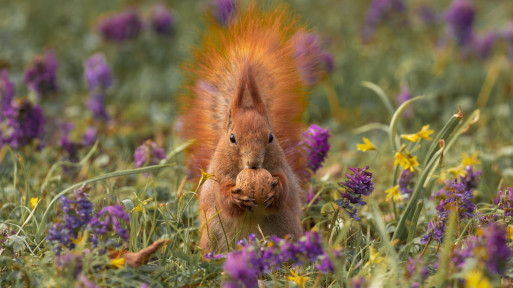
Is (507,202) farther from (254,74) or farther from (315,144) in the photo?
(254,74)

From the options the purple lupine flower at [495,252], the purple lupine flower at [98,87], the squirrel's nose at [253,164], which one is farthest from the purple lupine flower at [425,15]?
the purple lupine flower at [495,252]

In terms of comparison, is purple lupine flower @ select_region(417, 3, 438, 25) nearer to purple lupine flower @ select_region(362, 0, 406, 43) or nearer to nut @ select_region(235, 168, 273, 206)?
purple lupine flower @ select_region(362, 0, 406, 43)

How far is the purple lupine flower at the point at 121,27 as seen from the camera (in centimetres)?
491

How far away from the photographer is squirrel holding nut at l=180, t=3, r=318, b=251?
1.93 meters

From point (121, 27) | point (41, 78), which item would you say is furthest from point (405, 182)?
point (121, 27)

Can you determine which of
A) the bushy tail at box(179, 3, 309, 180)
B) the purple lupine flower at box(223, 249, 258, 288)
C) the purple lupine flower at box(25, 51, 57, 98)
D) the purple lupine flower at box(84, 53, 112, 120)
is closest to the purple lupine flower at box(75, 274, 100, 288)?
the purple lupine flower at box(223, 249, 258, 288)

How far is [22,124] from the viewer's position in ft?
9.12

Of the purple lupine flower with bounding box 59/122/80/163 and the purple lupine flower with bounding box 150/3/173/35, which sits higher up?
the purple lupine flower with bounding box 150/3/173/35

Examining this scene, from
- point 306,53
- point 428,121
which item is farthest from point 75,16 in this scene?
point 306,53

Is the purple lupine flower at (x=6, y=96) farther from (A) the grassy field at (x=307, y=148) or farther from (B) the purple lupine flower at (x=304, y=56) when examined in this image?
(B) the purple lupine flower at (x=304, y=56)

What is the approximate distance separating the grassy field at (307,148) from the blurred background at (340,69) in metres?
0.02

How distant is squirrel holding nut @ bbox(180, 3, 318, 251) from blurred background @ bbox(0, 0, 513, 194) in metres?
1.20

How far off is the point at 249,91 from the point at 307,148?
0.53 metres

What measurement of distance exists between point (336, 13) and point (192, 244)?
521cm
